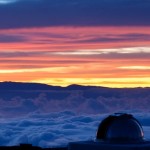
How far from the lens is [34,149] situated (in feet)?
251

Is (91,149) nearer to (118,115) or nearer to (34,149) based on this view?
(118,115)

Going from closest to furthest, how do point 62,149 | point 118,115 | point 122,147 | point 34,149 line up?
point 122,147, point 118,115, point 34,149, point 62,149

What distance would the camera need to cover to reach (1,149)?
8138 centimetres

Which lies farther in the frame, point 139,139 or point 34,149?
point 34,149

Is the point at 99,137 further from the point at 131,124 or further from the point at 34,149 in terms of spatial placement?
the point at 34,149

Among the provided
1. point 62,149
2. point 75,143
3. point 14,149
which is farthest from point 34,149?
point 75,143

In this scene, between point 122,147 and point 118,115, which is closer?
point 122,147

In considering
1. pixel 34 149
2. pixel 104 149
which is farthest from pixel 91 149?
pixel 34 149

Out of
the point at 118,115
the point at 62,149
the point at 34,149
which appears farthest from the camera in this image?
the point at 62,149

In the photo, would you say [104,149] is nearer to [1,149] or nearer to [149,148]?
[149,148]

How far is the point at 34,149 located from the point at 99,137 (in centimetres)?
1969

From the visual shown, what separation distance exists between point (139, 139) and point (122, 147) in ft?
11.7

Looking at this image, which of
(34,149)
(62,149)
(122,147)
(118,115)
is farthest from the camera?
(62,149)

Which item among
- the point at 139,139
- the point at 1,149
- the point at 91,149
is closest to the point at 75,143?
the point at 91,149
